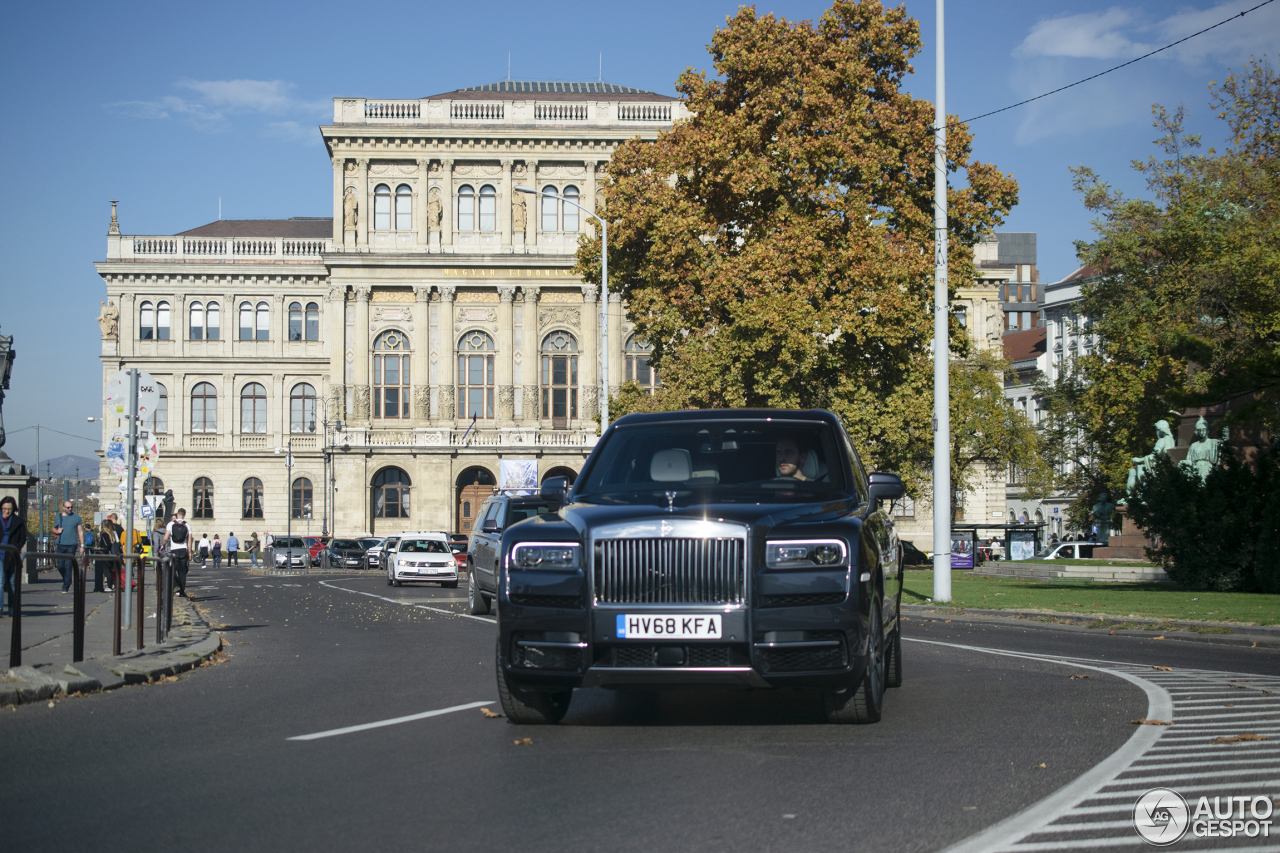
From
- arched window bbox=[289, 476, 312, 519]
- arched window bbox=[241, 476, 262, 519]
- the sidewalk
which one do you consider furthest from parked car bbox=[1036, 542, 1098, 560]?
arched window bbox=[241, 476, 262, 519]

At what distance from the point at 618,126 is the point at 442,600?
50129mm

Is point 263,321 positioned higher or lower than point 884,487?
higher

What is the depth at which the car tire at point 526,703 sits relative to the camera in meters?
8.22

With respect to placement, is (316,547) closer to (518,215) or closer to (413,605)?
(518,215)

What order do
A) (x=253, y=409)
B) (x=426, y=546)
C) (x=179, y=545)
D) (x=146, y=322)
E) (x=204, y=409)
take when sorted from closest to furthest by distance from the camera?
(x=179, y=545)
(x=426, y=546)
(x=204, y=409)
(x=146, y=322)
(x=253, y=409)

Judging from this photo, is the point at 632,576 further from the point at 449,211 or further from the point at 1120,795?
the point at 449,211

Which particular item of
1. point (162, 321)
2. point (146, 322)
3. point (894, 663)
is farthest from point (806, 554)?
point (146, 322)

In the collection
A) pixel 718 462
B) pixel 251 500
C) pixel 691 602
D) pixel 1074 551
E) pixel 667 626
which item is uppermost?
pixel 718 462

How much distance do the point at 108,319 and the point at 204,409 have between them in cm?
799

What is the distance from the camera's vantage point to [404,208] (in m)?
74.7

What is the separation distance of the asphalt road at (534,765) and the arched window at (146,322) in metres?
79.6

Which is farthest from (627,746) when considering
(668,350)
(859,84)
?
(668,350)

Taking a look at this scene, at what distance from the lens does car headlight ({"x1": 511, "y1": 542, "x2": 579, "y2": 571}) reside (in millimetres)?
7852

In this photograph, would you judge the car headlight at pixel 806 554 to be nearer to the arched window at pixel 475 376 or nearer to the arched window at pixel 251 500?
the arched window at pixel 475 376
